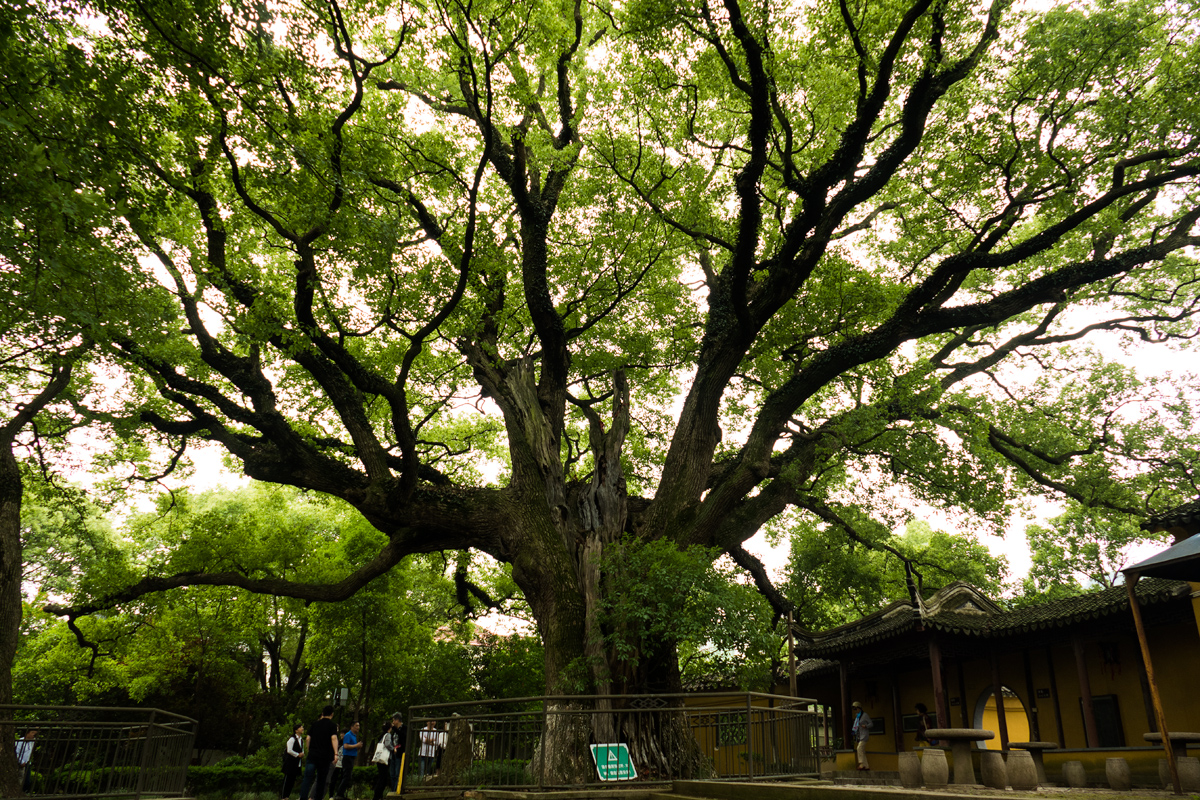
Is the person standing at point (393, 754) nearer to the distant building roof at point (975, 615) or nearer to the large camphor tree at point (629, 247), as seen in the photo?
the large camphor tree at point (629, 247)

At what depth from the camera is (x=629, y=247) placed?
13.1m

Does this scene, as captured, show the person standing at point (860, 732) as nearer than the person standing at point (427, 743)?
No

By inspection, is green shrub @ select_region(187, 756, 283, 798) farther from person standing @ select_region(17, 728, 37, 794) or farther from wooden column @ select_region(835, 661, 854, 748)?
wooden column @ select_region(835, 661, 854, 748)

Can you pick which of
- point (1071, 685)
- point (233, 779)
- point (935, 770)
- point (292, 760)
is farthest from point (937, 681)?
point (233, 779)

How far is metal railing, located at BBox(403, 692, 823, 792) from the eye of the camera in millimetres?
7512

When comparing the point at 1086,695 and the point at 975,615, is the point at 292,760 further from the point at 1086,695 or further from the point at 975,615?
the point at 975,615

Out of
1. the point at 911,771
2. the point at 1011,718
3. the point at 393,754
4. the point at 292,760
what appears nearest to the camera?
the point at 911,771

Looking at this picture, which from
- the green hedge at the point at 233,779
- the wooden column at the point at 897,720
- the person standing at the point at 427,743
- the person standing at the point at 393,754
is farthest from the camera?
the wooden column at the point at 897,720

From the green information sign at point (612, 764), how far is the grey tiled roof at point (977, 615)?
317 inches

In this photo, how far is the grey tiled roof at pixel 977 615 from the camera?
11217 mm

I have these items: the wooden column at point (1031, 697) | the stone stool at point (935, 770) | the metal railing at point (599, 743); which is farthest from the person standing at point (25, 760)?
the wooden column at point (1031, 697)

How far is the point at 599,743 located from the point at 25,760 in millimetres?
6780

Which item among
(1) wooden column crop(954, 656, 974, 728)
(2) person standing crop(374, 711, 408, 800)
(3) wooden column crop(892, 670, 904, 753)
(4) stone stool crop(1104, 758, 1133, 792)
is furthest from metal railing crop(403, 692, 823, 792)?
(3) wooden column crop(892, 670, 904, 753)

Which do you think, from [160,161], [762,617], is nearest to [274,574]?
[160,161]
